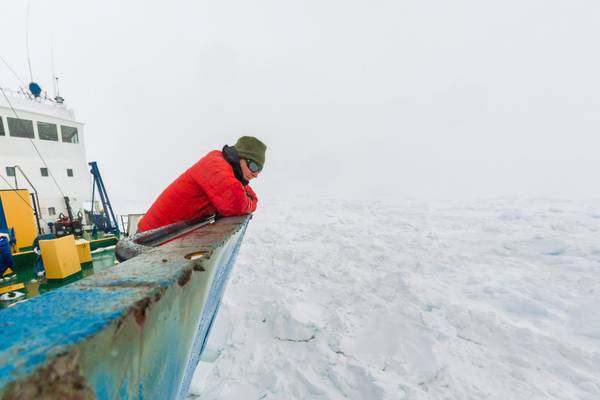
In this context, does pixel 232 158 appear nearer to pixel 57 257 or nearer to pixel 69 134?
pixel 57 257

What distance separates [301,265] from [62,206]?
845 centimetres

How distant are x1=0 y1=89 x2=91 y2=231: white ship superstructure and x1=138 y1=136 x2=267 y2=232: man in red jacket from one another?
8315 mm

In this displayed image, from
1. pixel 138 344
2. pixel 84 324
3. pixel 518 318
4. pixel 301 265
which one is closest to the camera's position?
pixel 84 324

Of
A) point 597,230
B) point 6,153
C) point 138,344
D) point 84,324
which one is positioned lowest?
point 597,230

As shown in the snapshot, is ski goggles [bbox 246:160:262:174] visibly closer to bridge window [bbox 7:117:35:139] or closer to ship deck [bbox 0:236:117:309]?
ship deck [bbox 0:236:117:309]

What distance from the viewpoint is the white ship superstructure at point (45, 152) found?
795 centimetres

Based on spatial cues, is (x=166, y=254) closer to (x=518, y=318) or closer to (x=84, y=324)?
(x=84, y=324)

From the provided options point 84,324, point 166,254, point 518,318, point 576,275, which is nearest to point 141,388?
point 84,324

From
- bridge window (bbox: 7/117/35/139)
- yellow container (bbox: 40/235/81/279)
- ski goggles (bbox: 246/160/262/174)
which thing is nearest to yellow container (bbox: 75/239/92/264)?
yellow container (bbox: 40/235/81/279)

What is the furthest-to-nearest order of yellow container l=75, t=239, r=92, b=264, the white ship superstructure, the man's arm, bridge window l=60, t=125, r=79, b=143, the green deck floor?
bridge window l=60, t=125, r=79, b=143 < the white ship superstructure < yellow container l=75, t=239, r=92, b=264 < the green deck floor < the man's arm

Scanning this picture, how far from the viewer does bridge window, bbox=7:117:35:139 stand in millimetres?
7977

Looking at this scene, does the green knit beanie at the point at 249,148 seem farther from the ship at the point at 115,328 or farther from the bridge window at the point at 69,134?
the bridge window at the point at 69,134

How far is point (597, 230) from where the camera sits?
30.6 ft

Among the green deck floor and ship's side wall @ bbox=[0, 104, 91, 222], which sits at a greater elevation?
ship's side wall @ bbox=[0, 104, 91, 222]
